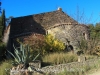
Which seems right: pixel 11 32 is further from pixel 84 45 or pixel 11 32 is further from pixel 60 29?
pixel 84 45

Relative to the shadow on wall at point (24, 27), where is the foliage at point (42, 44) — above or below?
below

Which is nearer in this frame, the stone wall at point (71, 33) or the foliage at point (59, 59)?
the foliage at point (59, 59)

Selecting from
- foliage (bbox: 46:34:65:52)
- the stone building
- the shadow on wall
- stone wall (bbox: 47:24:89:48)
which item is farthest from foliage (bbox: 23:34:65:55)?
the shadow on wall

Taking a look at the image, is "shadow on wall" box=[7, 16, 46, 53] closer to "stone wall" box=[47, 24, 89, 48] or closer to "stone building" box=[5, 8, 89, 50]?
"stone building" box=[5, 8, 89, 50]

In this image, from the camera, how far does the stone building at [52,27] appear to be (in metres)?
32.6

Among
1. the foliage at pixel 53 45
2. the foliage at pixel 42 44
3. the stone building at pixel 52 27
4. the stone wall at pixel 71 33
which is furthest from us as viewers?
the stone building at pixel 52 27

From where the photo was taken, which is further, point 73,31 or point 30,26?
point 30,26

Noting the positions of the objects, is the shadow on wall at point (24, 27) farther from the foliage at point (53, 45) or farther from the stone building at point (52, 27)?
the foliage at point (53, 45)

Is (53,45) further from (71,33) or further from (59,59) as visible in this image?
(59,59)

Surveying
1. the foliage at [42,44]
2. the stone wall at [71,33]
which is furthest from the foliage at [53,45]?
the stone wall at [71,33]

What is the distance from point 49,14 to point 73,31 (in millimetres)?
7298

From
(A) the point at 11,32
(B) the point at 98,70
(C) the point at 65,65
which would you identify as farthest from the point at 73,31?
(B) the point at 98,70

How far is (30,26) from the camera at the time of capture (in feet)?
120

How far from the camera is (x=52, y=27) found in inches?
1366
